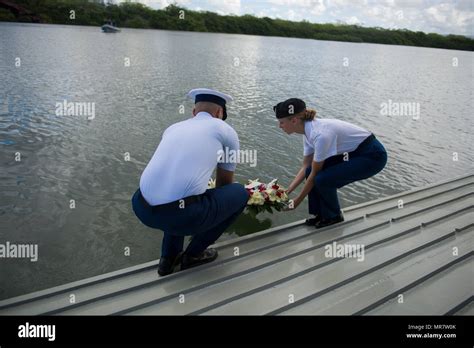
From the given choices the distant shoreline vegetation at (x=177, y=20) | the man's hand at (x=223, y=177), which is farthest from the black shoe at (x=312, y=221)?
the distant shoreline vegetation at (x=177, y=20)

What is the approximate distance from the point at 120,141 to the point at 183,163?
6.49 metres

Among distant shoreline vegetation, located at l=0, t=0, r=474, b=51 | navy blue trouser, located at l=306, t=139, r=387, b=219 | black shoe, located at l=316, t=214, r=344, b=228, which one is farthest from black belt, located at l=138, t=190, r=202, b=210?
distant shoreline vegetation, located at l=0, t=0, r=474, b=51

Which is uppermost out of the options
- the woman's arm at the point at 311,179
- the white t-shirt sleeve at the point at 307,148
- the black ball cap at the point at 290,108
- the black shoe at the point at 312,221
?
the black ball cap at the point at 290,108

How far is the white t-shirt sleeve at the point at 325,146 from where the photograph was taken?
3916 millimetres

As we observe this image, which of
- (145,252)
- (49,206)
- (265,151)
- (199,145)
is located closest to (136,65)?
(265,151)

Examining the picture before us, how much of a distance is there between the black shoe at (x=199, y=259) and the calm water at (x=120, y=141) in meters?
1.37

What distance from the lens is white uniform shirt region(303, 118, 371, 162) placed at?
3.94 meters

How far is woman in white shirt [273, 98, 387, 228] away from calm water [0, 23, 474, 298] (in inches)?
51.2

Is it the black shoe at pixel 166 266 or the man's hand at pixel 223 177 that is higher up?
the man's hand at pixel 223 177

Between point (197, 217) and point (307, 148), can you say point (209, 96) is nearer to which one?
point (197, 217)

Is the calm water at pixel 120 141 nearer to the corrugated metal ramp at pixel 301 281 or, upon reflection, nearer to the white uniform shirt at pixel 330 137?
the corrugated metal ramp at pixel 301 281

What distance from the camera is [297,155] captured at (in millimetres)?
9141

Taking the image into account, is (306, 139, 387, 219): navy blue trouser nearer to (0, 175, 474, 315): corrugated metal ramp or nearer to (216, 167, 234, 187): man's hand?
(0, 175, 474, 315): corrugated metal ramp

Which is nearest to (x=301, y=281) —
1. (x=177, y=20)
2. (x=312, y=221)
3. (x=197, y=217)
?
(x=197, y=217)
